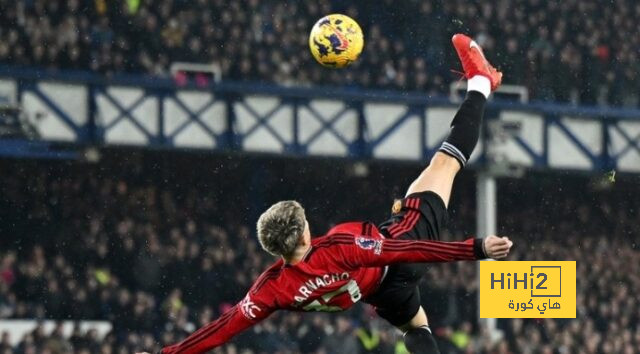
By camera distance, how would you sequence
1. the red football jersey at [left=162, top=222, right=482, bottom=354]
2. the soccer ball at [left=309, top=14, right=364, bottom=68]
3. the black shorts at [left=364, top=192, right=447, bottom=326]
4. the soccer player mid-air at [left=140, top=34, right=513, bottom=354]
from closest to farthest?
the soccer player mid-air at [left=140, top=34, right=513, bottom=354] < the red football jersey at [left=162, top=222, right=482, bottom=354] < the black shorts at [left=364, top=192, right=447, bottom=326] < the soccer ball at [left=309, top=14, right=364, bottom=68]

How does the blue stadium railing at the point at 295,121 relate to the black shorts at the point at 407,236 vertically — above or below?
above

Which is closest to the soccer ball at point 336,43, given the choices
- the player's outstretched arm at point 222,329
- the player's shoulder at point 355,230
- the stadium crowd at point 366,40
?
the player's shoulder at point 355,230

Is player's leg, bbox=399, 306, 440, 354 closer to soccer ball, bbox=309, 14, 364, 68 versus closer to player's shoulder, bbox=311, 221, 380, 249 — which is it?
player's shoulder, bbox=311, 221, 380, 249

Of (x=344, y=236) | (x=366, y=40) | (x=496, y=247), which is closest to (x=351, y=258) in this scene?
(x=344, y=236)

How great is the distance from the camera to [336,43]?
11453mm

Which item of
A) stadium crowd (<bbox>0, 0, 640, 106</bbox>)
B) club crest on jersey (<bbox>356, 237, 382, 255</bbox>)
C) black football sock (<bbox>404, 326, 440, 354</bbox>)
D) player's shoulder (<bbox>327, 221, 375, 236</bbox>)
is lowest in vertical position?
black football sock (<bbox>404, 326, 440, 354</bbox>)

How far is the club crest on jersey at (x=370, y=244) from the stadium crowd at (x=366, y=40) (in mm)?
12455

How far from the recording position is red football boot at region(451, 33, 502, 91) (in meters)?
9.99

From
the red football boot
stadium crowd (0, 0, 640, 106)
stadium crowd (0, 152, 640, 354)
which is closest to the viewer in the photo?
the red football boot

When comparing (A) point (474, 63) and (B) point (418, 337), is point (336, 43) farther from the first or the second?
(B) point (418, 337)

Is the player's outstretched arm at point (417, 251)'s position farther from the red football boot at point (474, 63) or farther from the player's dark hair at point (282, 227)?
the red football boot at point (474, 63)

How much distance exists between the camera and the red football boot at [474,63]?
999 centimetres

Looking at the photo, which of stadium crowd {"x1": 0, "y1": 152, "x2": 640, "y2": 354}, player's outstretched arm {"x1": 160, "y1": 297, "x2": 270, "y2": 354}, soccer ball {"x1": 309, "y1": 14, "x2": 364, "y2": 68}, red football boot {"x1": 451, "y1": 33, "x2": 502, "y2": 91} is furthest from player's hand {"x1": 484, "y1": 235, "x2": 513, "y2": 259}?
stadium crowd {"x1": 0, "y1": 152, "x2": 640, "y2": 354}

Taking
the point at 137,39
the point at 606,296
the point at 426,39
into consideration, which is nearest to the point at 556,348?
the point at 606,296
